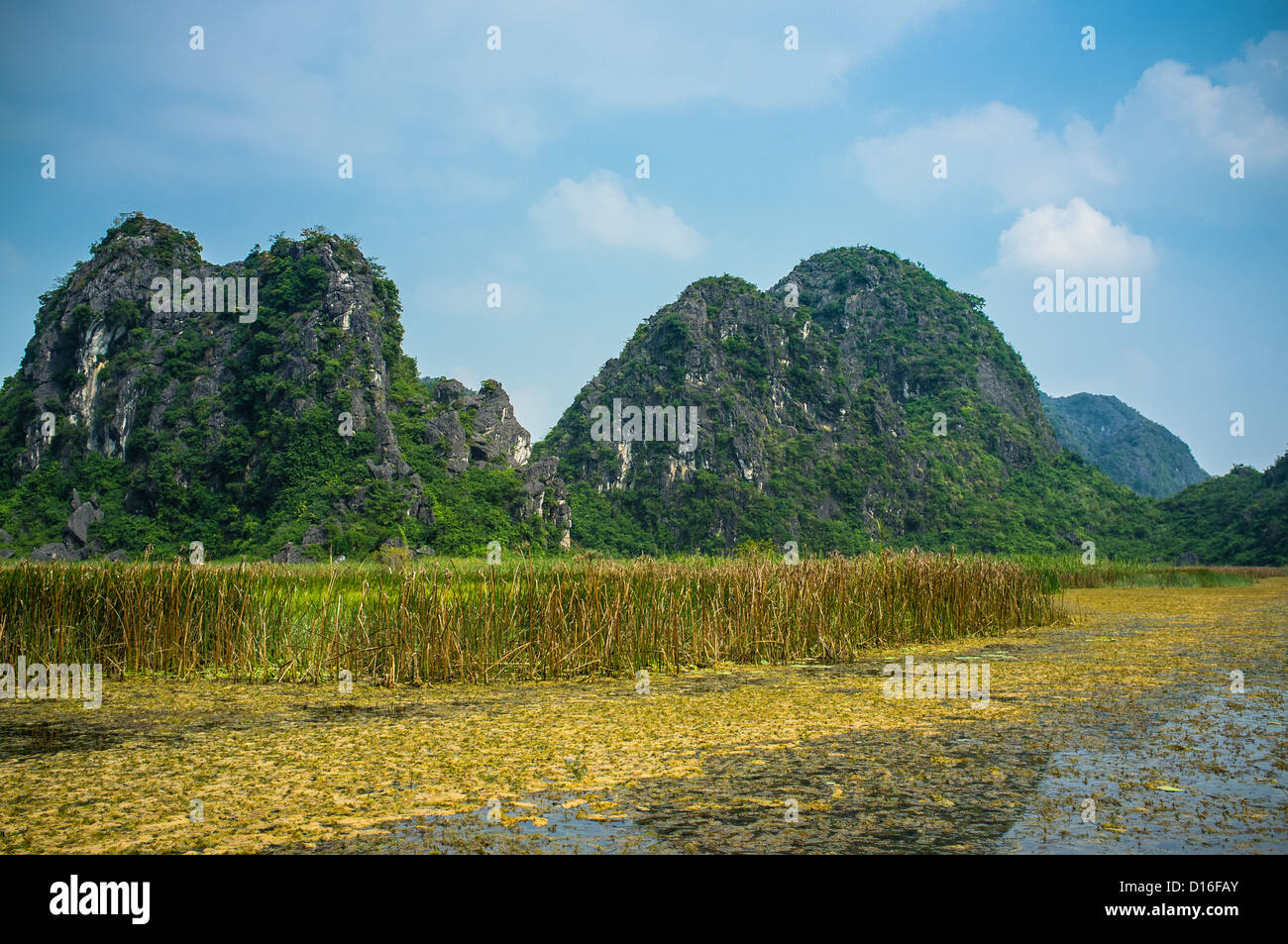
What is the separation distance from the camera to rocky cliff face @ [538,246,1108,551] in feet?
171

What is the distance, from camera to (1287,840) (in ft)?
11.1

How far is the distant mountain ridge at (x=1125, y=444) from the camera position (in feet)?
345

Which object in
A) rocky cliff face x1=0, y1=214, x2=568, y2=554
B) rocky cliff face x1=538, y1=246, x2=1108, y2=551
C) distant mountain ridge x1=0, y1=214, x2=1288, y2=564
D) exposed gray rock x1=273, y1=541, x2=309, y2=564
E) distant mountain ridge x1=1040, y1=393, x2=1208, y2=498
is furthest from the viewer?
distant mountain ridge x1=1040, y1=393, x2=1208, y2=498

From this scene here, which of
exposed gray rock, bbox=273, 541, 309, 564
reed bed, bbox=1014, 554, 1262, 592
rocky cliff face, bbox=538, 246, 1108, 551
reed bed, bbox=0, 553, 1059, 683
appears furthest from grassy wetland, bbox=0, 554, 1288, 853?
rocky cliff face, bbox=538, 246, 1108, 551

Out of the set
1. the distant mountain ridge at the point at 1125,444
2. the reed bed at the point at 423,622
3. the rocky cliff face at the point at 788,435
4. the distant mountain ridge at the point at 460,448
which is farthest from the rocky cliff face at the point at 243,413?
the distant mountain ridge at the point at 1125,444

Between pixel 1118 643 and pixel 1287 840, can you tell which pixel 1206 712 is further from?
pixel 1118 643

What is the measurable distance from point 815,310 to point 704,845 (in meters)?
78.1

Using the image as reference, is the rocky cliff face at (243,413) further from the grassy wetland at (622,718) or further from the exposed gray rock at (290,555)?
the grassy wetland at (622,718)

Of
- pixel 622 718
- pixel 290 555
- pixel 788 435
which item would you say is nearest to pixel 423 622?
pixel 622 718

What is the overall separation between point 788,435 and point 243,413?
34.8 metres

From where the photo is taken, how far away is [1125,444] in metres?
110

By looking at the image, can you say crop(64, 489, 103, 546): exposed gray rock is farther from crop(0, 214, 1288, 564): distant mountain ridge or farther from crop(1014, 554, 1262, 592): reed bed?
crop(1014, 554, 1262, 592): reed bed

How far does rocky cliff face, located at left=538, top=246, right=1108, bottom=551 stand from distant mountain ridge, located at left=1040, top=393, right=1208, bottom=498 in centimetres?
3398

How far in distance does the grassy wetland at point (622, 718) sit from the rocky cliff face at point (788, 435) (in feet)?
127
